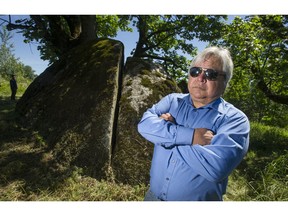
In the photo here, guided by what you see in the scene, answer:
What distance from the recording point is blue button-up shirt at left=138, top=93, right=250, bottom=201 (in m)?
1.58

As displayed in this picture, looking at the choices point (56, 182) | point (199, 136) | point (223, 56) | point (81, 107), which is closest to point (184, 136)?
point (199, 136)

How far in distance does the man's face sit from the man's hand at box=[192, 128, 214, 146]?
259mm

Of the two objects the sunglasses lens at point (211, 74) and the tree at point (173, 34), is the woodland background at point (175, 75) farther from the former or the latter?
the sunglasses lens at point (211, 74)

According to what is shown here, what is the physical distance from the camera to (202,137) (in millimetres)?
1673

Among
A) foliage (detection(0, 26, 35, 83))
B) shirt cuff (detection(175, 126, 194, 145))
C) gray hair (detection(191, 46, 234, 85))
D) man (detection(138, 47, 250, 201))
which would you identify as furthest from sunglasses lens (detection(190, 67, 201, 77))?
foliage (detection(0, 26, 35, 83))

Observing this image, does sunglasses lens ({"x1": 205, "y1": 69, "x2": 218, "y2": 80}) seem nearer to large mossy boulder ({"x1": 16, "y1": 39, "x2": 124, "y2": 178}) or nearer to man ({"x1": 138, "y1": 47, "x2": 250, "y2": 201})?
man ({"x1": 138, "y1": 47, "x2": 250, "y2": 201})

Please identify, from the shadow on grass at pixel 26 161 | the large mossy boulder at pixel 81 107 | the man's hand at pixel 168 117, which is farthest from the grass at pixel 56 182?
the man's hand at pixel 168 117

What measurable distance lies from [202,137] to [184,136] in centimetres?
11

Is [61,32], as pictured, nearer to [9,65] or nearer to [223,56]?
[9,65]

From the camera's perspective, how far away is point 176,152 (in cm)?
173

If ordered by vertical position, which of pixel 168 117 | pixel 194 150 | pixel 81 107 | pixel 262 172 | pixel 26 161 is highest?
pixel 168 117

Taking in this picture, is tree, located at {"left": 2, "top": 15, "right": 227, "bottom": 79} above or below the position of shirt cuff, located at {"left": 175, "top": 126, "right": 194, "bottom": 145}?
above

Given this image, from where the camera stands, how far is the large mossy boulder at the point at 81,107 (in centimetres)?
409
